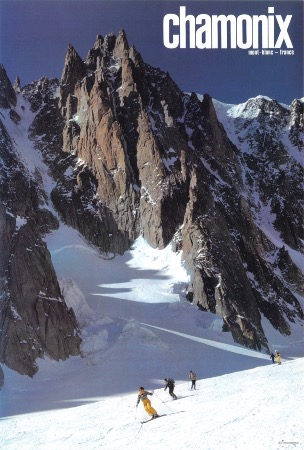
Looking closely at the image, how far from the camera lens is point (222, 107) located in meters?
173

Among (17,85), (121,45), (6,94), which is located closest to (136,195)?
(121,45)

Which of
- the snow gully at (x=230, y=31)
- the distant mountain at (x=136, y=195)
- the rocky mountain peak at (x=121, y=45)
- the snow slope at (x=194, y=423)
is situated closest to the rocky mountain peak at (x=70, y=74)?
the distant mountain at (x=136, y=195)

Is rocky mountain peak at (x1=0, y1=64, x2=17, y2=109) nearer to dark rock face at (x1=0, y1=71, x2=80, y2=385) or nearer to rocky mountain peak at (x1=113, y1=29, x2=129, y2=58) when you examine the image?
rocky mountain peak at (x1=113, y1=29, x2=129, y2=58)

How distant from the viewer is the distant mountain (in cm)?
5031

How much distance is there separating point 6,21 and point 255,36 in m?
12.4

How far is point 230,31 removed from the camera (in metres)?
22.9

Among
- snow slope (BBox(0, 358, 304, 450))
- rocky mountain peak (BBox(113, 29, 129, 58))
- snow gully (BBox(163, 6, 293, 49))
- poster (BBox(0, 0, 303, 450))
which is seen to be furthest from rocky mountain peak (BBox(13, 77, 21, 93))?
snow slope (BBox(0, 358, 304, 450))

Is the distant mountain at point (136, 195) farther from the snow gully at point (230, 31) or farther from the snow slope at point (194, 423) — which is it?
the snow gully at point (230, 31)

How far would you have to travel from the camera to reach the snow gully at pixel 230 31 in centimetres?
2269

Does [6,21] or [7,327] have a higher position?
[6,21]

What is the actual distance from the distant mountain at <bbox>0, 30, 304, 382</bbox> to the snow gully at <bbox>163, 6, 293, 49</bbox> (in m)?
30.5

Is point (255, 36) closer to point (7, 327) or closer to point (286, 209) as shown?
point (7, 327)

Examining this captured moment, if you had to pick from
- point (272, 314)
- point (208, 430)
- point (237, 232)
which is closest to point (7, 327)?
point (208, 430)

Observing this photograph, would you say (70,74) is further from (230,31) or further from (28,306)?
(230,31)
